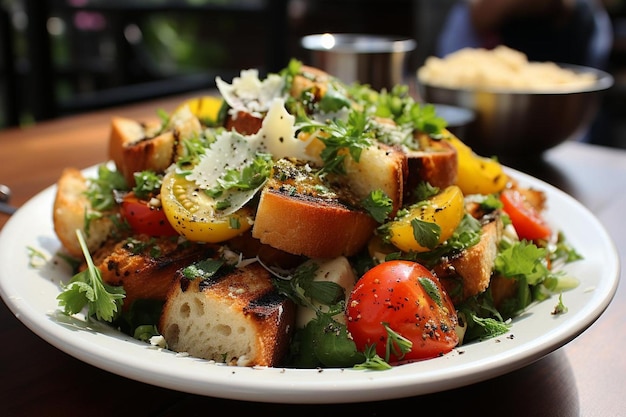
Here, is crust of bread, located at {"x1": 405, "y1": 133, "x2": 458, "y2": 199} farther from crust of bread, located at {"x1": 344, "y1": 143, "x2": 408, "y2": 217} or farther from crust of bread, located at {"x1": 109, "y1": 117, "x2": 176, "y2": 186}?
crust of bread, located at {"x1": 109, "y1": 117, "x2": 176, "y2": 186}

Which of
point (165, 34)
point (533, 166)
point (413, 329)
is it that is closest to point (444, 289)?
point (413, 329)


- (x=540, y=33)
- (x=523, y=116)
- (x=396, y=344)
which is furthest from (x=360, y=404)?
(x=540, y=33)

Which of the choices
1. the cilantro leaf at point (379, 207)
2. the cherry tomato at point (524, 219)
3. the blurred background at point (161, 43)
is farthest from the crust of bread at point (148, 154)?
the blurred background at point (161, 43)

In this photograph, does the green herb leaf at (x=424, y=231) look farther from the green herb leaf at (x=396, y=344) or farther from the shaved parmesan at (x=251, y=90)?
the shaved parmesan at (x=251, y=90)

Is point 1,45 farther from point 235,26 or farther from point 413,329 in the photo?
point 413,329

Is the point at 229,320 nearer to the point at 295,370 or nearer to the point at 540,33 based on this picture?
the point at 295,370

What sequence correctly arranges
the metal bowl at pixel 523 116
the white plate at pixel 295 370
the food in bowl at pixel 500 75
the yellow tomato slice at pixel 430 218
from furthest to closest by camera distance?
1. the food in bowl at pixel 500 75
2. the metal bowl at pixel 523 116
3. the yellow tomato slice at pixel 430 218
4. the white plate at pixel 295 370

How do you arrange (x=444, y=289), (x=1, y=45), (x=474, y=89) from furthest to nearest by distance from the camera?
(x=1, y=45) → (x=474, y=89) → (x=444, y=289)
